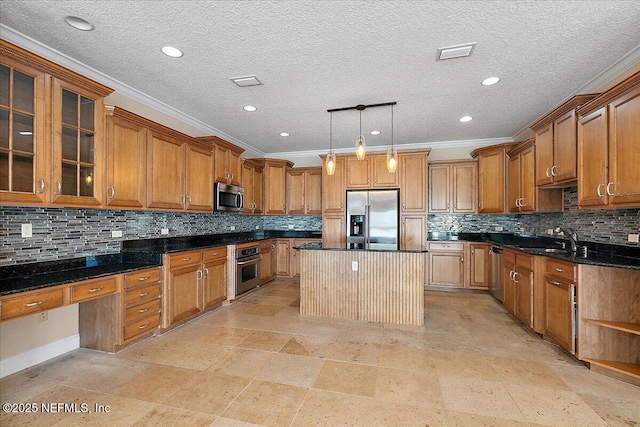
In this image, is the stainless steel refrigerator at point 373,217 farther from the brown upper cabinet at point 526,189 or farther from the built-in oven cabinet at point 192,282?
the built-in oven cabinet at point 192,282

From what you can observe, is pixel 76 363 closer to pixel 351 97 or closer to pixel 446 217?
pixel 351 97

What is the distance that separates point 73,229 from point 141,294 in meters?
0.87

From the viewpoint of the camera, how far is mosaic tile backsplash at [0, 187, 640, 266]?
2336 millimetres

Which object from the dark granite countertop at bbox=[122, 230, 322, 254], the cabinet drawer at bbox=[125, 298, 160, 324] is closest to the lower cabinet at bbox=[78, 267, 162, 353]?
the cabinet drawer at bbox=[125, 298, 160, 324]

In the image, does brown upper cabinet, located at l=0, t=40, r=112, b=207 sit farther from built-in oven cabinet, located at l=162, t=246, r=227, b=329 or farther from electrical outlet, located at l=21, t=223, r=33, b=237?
built-in oven cabinet, located at l=162, t=246, r=227, b=329

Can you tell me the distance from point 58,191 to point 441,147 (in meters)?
5.58

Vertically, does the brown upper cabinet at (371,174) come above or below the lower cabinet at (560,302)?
above

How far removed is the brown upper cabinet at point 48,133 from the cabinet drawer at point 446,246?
4.80 metres

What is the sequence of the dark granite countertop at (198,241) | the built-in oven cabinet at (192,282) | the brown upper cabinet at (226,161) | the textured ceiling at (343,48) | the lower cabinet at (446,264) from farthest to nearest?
the lower cabinet at (446,264) → the brown upper cabinet at (226,161) → the dark granite countertop at (198,241) → the built-in oven cabinet at (192,282) → the textured ceiling at (343,48)

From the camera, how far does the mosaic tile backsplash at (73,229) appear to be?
7.54 ft

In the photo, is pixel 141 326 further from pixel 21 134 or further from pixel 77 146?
pixel 21 134

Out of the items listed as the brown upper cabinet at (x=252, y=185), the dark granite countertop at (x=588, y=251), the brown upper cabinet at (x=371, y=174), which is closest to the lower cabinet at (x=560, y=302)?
Answer: the dark granite countertop at (x=588, y=251)

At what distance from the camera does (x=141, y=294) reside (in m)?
2.88

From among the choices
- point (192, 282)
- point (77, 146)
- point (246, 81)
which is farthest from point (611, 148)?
point (77, 146)
